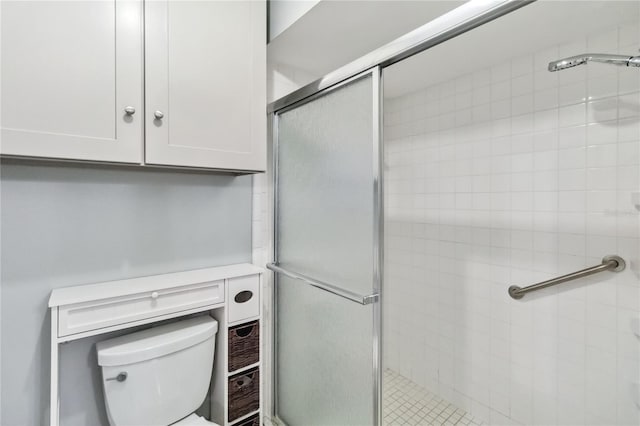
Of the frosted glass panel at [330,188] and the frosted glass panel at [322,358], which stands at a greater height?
the frosted glass panel at [330,188]

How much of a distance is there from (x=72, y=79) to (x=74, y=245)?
1.97 ft

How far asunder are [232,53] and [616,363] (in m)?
2.21

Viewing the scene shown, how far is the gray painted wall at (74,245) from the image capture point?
3.51 ft

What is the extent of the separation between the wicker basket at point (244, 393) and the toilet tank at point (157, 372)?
13 cm

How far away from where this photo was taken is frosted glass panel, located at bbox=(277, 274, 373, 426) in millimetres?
1158

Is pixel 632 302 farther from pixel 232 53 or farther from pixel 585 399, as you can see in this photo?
pixel 232 53

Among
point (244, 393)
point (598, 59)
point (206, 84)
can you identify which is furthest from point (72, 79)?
point (598, 59)

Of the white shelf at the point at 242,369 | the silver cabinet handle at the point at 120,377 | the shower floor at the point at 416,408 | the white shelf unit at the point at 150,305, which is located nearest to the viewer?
the white shelf unit at the point at 150,305

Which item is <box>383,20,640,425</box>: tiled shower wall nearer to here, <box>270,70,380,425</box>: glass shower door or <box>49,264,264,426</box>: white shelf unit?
<box>270,70,380,425</box>: glass shower door

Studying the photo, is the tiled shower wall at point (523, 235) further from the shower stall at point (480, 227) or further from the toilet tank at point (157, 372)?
the toilet tank at point (157, 372)

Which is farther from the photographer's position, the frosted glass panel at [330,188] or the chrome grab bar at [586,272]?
the chrome grab bar at [586,272]

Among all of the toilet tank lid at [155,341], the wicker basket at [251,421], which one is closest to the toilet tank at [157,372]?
the toilet tank lid at [155,341]

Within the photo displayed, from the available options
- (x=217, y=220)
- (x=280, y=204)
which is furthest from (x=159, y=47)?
(x=280, y=204)

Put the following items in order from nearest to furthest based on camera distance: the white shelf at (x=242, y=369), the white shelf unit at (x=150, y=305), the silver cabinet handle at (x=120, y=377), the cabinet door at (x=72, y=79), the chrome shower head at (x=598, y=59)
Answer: the cabinet door at (x=72, y=79) < the white shelf unit at (x=150, y=305) < the silver cabinet handle at (x=120, y=377) < the chrome shower head at (x=598, y=59) < the white shelf at (x=242, y=369)
